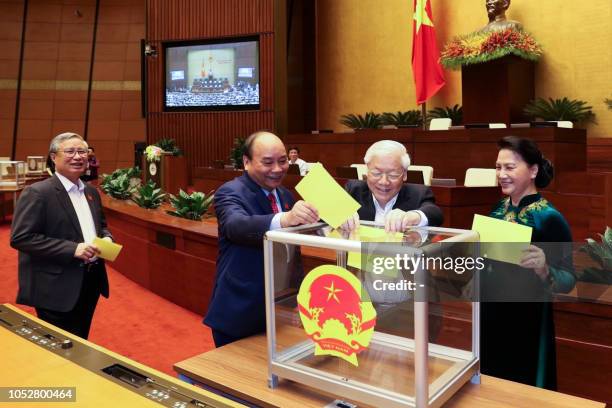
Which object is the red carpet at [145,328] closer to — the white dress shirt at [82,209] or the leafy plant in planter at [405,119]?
the white dress shirt at [82,209]

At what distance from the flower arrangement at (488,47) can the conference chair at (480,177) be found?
6.93ft

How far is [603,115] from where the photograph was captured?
7.31 metres

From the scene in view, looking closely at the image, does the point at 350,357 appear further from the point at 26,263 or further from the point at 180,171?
the point at 180,171

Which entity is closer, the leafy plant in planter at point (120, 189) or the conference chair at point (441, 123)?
the leafy plant in planter at point (120, 189)

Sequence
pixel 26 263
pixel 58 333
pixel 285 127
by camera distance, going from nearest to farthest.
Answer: pixel 58 333 → pixel 26 263 → pixel 285 127

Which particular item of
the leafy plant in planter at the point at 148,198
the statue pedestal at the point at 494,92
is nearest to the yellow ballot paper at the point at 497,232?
the leafy plant in planter at the point at 148,198

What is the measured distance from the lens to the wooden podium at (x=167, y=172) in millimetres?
8008

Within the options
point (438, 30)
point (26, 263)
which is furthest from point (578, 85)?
point (26, 263)

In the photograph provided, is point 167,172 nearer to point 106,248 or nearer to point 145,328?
point 145,328

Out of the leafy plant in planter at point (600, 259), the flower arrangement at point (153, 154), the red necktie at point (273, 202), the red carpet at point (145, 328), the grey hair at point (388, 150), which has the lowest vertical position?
the red carpet at point (145, 328)

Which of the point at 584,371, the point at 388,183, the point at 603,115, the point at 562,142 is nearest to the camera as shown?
the point at 388,183

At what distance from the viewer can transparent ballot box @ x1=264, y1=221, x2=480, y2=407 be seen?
1.02 meters

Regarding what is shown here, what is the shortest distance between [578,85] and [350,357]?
762cm

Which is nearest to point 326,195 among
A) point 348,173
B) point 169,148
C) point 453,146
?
point 348,173
